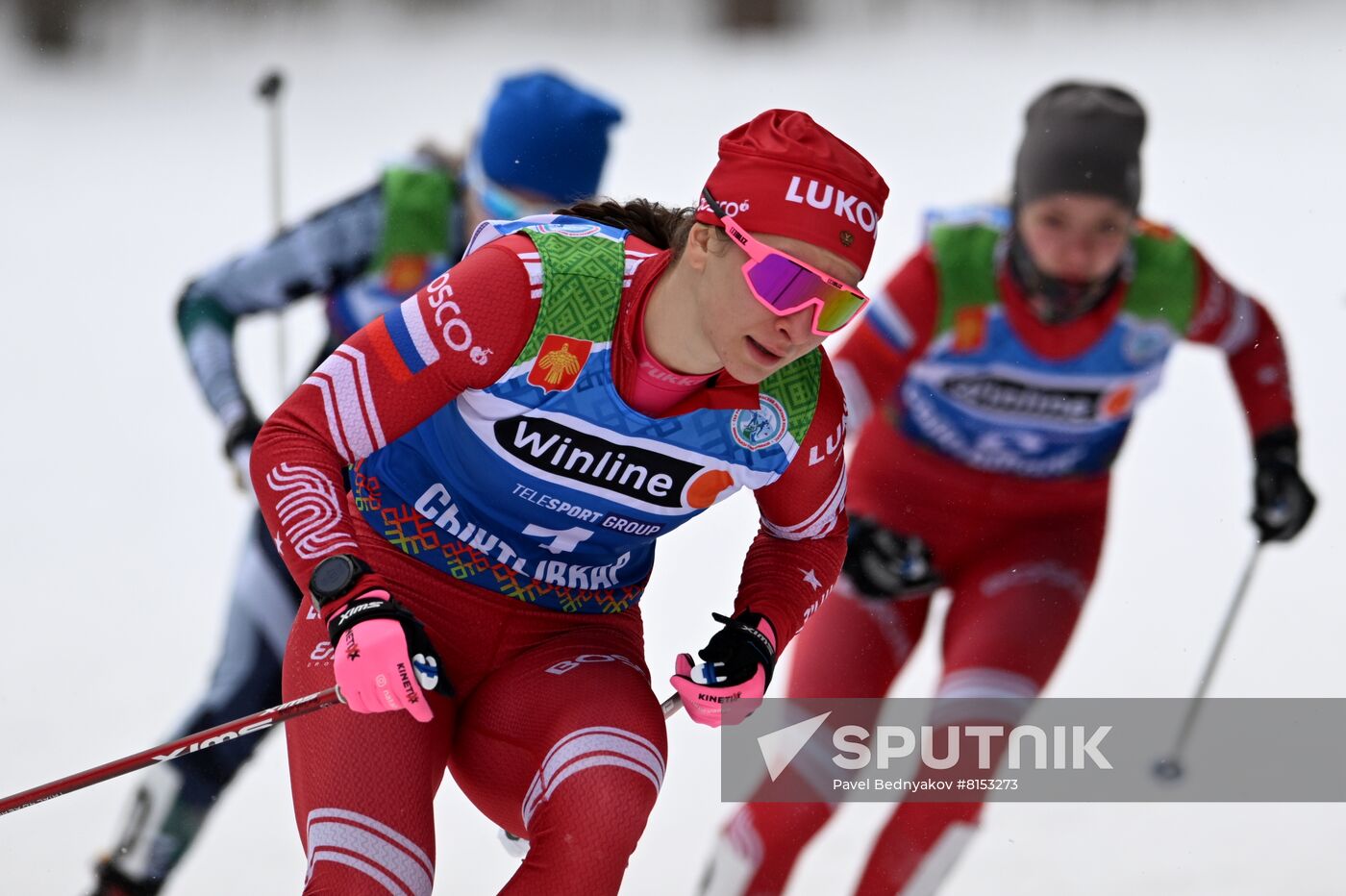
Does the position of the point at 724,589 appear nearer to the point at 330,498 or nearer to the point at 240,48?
the point at 330,498

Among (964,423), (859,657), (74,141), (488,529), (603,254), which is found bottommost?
(74,141)

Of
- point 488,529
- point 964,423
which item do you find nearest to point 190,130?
point 964,423

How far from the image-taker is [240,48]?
7957 mm

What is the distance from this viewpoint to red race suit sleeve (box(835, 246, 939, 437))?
3.02m

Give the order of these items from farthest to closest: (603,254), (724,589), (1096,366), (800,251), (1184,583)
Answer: (1184,583) → (724,589) → (1096,366) → (603,254) → (800,251)

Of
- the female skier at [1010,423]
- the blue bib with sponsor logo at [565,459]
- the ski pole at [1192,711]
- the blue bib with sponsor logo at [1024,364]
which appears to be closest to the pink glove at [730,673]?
the blue bib with sponsor logo at [565,459]

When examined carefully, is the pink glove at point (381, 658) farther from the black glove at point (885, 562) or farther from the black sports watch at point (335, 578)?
the black glove at point (885, 562)

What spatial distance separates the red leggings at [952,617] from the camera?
2.93m

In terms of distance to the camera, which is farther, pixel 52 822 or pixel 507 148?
pixel 52 822

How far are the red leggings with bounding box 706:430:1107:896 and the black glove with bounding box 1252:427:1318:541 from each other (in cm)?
29

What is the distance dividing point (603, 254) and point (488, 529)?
40 cm

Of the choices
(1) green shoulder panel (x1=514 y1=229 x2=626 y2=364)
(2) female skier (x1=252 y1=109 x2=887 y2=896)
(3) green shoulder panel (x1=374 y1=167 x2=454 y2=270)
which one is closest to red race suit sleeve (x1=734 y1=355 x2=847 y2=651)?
(2) female skier (x1=252 y1=109 x2=887 y2=896)

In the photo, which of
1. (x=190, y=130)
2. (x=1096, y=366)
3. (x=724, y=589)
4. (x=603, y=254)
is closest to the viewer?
(x=603, y=254)

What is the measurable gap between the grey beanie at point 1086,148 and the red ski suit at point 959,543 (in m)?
0.19
